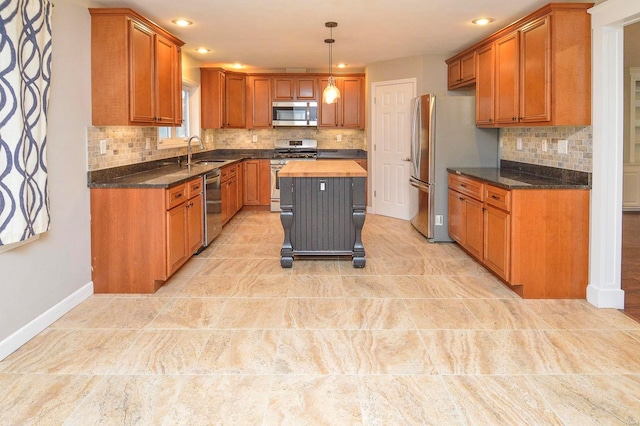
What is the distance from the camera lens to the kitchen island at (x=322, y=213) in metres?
4.62

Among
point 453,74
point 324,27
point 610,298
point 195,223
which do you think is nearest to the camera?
point 610,298

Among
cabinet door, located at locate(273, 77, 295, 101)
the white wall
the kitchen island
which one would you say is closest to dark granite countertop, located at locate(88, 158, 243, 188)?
the white wall

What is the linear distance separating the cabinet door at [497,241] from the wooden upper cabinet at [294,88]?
4.63 meters

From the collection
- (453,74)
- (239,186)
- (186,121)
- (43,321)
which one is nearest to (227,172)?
(239,186)

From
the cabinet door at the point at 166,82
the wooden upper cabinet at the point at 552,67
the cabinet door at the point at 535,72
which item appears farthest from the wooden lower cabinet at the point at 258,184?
the cabinet door at the point at 535,72

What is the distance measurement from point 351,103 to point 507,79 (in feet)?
13.0

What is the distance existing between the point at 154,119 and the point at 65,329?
199 centimetres

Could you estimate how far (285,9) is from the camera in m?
4.22

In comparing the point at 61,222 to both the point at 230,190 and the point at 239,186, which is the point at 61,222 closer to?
the point at 230,190

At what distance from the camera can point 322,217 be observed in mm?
4734

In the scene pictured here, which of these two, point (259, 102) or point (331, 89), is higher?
point (259, 102)

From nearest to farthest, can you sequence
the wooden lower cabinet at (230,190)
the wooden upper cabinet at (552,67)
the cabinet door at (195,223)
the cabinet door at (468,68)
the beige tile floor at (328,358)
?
1. the beige tile floor at (328,358)
2. the wooden upper cabinet at (552,67)
3. the cabinet door at (195,223)
4. the cabinet door at (468,68)
5. the wooden lower cabinet at (230,190)

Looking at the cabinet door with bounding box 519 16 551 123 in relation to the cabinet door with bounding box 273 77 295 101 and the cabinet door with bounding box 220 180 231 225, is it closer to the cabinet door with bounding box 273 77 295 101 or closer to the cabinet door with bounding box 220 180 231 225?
the cabinet door with bounding box 220 180 231 225

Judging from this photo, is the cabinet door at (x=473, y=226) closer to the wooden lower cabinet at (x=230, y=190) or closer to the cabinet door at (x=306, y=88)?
the wooden lower cabinet at (x=230, y=190)
